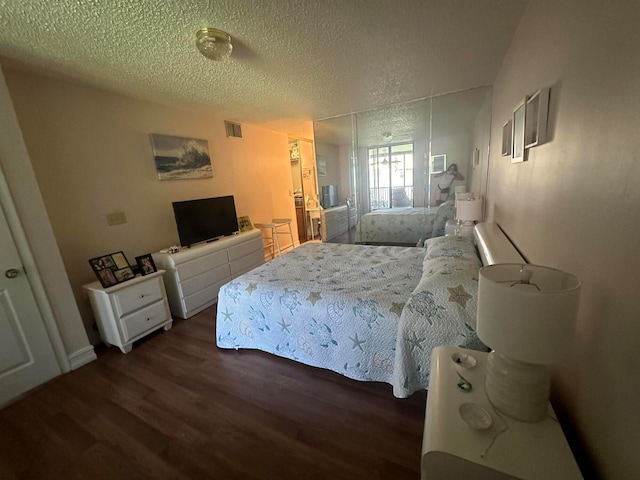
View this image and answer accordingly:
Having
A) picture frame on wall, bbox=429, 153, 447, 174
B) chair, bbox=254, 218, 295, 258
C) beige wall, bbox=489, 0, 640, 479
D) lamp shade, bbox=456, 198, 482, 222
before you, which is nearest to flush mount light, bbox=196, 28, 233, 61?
beige wall, bbox=489, 0, 640, 479

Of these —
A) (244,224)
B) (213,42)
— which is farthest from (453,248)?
(244,224)

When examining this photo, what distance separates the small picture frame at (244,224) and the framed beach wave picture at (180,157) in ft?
2.68

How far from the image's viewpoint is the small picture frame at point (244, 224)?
4.02m

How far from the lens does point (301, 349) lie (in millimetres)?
1874

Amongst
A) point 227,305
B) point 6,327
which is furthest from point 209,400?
point 6,327

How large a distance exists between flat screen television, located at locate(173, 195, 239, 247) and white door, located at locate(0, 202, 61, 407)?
4.22 ft

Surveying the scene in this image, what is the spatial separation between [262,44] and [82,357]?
2.96 metres

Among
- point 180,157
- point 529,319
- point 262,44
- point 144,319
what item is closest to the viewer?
point 529,319

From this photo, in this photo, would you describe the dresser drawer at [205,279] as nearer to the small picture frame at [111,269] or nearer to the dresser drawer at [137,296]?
the dresser drawer at [137,296]

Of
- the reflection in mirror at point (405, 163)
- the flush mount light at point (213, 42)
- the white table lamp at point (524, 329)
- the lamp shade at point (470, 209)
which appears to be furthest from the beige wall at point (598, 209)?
the reflection in mirror at point (405, 163)

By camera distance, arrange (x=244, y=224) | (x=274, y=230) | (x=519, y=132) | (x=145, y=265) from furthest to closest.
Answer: (x=274, y=230), (x=244, y=224), (x=145, y=265), (x=519, y=132)

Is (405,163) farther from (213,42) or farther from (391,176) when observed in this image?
(213,42)

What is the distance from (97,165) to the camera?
2.43 metres

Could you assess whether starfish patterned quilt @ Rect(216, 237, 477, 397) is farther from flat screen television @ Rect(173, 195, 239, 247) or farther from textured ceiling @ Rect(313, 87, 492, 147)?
textured ceiling @ Rect(313, 87, 492, 147)
